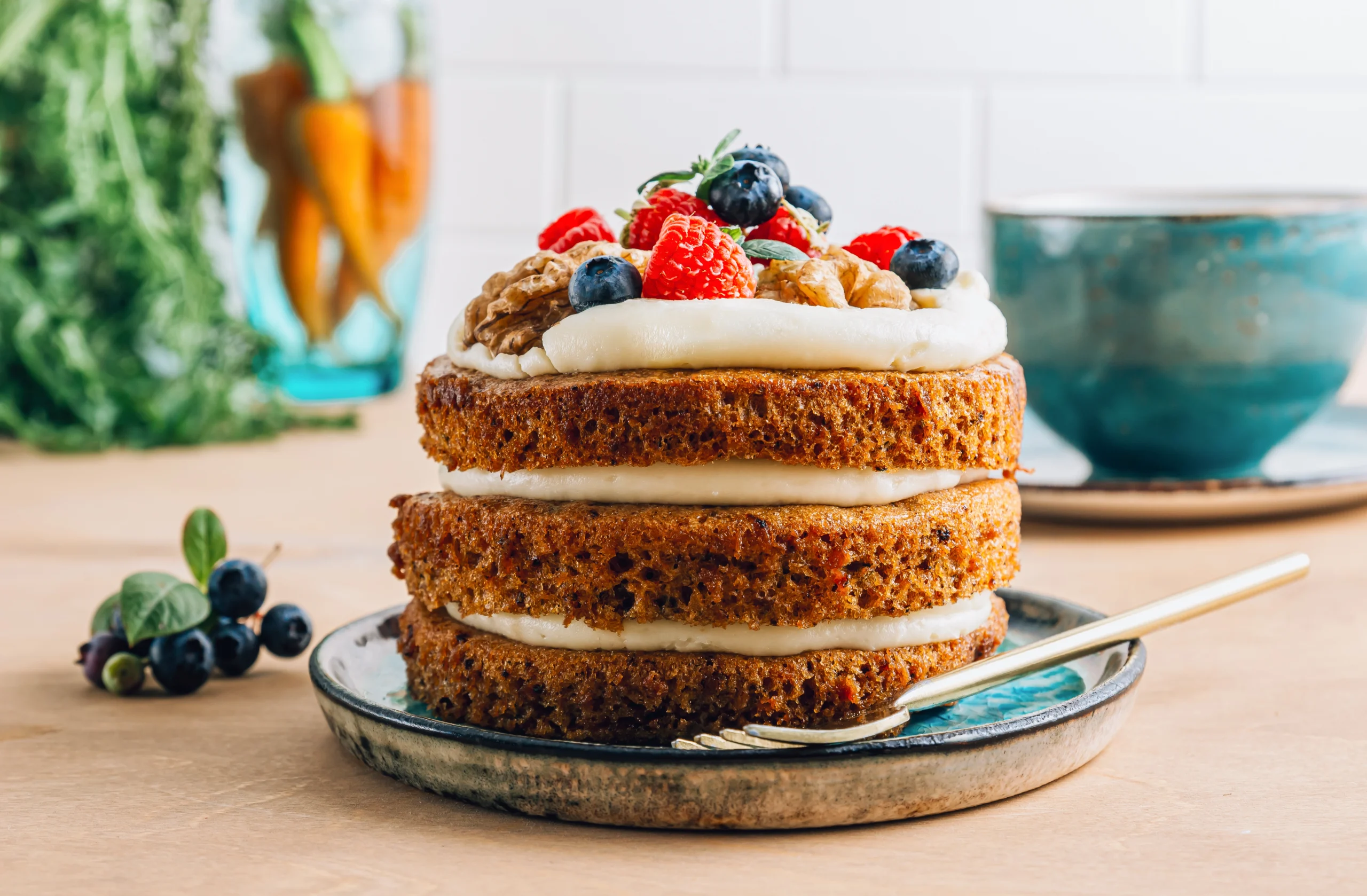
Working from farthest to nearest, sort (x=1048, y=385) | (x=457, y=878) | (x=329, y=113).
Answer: (x=329, y=113)
(x=1048, y=385)
(x=457, y=878)

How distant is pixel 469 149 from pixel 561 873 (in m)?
3.38

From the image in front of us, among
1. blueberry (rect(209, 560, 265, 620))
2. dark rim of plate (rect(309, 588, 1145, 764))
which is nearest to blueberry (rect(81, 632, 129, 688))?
blueberry (rect(209, 560, 265, 620))

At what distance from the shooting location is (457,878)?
1006mm

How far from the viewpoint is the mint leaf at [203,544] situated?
1.63 metres

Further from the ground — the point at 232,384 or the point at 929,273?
the point at 929,273

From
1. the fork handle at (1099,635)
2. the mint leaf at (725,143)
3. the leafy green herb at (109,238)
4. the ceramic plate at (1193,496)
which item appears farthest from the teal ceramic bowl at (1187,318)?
A: the leafy green herb at (109,238)

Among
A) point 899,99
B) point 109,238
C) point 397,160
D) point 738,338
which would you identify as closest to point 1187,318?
point 738,338

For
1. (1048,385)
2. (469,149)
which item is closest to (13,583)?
(1048,385)

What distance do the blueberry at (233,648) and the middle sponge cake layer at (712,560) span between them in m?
0.40

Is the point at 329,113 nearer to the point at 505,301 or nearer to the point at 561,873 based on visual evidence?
the point at 505,301

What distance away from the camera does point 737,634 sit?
122cm

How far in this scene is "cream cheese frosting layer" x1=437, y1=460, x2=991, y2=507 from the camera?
3.99 ft

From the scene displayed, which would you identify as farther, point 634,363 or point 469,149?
point 469,149

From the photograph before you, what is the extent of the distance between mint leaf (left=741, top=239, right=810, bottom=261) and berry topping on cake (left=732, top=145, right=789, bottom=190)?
8 centimetres
